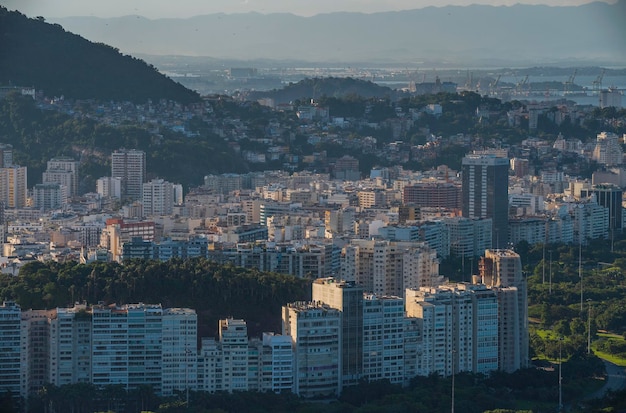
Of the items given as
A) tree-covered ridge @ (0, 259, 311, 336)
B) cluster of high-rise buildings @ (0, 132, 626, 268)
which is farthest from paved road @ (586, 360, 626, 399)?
cluster of high-rise buildings @ (0, 132, 626, 268)

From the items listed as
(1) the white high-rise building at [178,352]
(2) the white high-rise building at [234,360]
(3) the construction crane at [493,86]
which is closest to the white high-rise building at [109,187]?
(1) the white high-rise building at [178,352]

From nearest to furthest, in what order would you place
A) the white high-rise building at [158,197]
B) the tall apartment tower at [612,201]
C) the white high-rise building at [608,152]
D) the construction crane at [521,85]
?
the white high-rise building at [158,197] → the tall apartment tower at [612,201] → the white high-rise building at [608,152] → the construction crane at [521,85]

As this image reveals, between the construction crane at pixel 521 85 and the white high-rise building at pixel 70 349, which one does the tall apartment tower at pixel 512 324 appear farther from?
the construction crane at pixel 521 85

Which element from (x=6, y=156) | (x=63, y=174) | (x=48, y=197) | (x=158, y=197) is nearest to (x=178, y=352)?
(x=158, y=197)

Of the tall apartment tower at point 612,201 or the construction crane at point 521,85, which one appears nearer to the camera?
the tall apartment tower at point 612,201

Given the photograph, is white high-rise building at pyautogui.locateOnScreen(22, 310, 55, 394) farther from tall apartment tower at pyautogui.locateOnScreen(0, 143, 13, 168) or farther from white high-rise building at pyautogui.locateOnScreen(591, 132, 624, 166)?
white high-rise building at pyautogui.locateOnScreen(591, 132, 624, 166)

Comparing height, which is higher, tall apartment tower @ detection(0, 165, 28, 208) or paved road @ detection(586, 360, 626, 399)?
tall apartment tower @ detection(0, 165, 28, 208)

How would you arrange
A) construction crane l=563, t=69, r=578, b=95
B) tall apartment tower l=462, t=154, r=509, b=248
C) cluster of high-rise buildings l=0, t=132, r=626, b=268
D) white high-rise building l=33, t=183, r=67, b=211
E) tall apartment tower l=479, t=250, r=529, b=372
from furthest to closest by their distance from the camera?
construction crane l=563, t=69, r=578, b=95 < white high-rise building l=33, t=183, r=67, b=211 < tall apartment tower l=462, t=154, r=509, b=248 < cluster of high-rise buildings l=0, t=132, r=626, b=268 < tall apartment tower l=479, t=250, r=529, b=372

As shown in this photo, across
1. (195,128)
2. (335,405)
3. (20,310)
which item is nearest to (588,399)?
(335,405)
